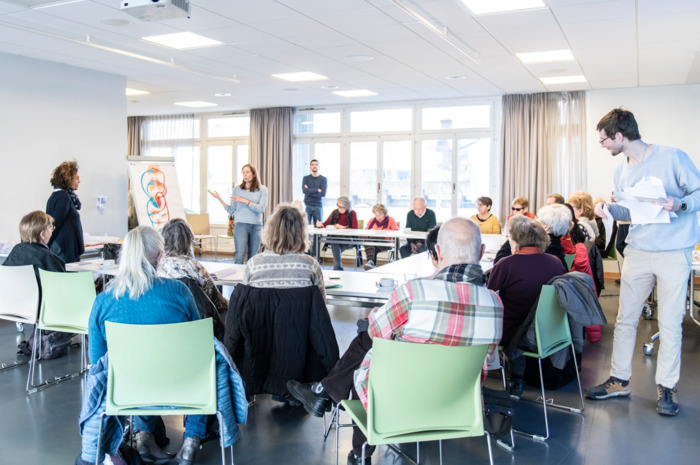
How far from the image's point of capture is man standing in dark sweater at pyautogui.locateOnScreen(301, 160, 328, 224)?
10070 millimetres

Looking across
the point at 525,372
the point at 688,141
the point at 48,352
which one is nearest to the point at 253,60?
the point at 48,352

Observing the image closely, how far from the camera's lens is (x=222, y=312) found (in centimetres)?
368

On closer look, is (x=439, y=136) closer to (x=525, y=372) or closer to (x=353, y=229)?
(x=353, y=229)

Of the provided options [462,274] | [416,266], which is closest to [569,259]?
[416,266]

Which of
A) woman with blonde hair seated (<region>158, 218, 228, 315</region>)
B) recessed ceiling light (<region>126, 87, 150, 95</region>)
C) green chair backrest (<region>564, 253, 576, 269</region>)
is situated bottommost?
green chair backrest (<region>564, 253, 576, 269</region>)

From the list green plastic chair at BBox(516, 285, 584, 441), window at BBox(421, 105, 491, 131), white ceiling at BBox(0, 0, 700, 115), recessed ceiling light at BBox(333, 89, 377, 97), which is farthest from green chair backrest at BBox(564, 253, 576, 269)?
window at BBox(421, 105, 491, 131)

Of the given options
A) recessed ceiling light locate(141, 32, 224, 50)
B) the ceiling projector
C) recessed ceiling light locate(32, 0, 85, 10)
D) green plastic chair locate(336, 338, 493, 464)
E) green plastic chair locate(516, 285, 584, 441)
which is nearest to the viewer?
green plastic chair locate(336, 338, 493, 464)

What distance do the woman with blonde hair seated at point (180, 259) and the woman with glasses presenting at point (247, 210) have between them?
4073 mm

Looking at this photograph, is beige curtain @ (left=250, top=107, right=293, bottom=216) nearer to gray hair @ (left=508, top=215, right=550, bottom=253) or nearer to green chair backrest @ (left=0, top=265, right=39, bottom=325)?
green chair backrest @ (left=0, top=265, right=39, bottom=325)

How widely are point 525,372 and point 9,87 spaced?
20.7 ft

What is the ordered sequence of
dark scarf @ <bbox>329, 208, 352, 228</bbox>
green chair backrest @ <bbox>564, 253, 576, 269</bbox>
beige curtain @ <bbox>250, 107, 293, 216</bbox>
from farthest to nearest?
beige curtain @ <bbox>250, 107, 293, 216</bbox>
dark scarf @ <bbox>329, 208, 352, 228</bbox>
green chair backrest @ <bbox>564, 253, 576, 269</bbox>

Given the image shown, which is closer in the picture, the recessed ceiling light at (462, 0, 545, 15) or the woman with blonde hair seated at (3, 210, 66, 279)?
the woman with blonde hair seated at (3, 210, 66, 279)

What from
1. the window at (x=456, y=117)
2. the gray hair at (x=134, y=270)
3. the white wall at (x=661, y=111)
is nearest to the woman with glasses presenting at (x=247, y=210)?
the window at (x=456, y=117)

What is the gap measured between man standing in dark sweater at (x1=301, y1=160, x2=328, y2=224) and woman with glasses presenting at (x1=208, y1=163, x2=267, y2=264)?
2.52 metres
